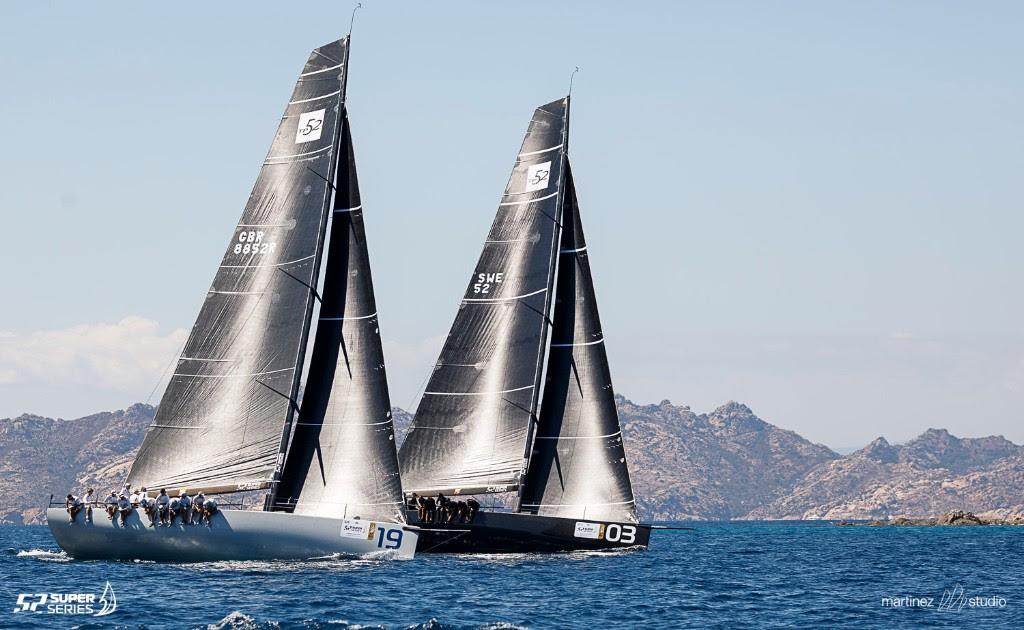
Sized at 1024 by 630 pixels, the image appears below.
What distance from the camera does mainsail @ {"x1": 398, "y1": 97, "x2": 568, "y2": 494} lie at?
54.5 meters

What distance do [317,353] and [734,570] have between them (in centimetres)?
2280

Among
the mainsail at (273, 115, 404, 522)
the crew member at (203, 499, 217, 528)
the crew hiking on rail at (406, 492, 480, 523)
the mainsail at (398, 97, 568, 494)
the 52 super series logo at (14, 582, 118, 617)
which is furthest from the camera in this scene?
the mainsail at (398, 97, 568, 494)

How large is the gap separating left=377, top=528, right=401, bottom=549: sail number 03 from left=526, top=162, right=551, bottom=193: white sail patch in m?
16.6

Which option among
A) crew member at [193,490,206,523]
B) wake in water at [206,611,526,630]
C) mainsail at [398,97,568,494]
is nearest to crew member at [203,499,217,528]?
crew member at [193,490,206,523]

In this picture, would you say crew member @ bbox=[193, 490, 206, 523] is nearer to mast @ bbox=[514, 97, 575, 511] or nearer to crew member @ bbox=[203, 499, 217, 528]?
crew member @ bbox=[203, 499, 217, 528]

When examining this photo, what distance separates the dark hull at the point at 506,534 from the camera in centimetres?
5256

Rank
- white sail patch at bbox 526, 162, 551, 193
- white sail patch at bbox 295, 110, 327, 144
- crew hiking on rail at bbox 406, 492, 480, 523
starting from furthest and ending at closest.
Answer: white sail patch at bbox 526, 162, 551, 193 → crew hiking on rail at bbox 406, 492, 480, 523 → white sail patch at bbox 295, 110, 327, 144

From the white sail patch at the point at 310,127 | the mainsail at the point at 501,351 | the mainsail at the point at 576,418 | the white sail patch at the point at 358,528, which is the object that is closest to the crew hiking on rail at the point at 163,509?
the white sail patch at the point at 358,528

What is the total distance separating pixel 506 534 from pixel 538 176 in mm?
14027

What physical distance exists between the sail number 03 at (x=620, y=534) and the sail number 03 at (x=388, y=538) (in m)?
11.6

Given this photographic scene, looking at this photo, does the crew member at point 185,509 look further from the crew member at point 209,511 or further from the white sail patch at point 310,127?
the white sail patch at point 310,127

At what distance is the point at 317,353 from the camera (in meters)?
46.9

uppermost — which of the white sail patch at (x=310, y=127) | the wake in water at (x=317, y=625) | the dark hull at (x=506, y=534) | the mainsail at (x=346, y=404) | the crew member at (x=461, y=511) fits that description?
the white sail patch at (x=310, y=127)

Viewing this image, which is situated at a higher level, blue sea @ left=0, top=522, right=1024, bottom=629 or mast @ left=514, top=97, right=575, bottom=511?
mast @ left=514, top=97, right=575, bottom=511
